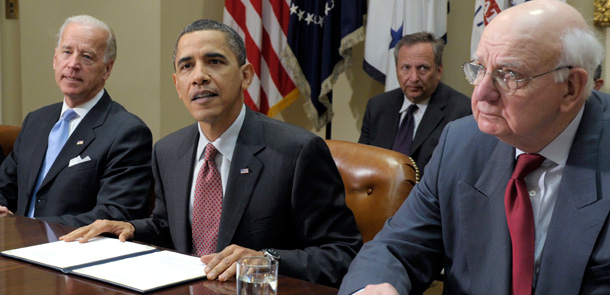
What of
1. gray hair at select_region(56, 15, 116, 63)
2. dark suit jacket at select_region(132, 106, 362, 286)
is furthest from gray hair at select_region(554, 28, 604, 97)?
gray hair at select_region(56, 15, 116, 63)

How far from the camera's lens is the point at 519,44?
156cm

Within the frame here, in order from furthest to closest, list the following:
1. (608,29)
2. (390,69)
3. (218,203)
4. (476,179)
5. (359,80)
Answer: (359,80)
(390,69)
(608,29)
(218,203)
(476,179)

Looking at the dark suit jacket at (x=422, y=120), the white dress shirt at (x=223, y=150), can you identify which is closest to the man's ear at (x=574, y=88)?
the white dress shirt at (x=223, y=150)

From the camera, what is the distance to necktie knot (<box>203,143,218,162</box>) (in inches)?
88.8

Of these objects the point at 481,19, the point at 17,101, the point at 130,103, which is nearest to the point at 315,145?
the point at 481,19

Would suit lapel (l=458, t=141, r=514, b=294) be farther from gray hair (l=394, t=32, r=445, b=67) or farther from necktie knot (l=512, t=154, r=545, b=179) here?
gray hair (l=394, t=32, r=445, b=67)

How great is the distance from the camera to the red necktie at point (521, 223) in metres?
1.60

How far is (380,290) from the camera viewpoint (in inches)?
61.9

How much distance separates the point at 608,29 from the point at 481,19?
2.61 ft

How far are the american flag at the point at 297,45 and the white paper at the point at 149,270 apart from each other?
3329mm

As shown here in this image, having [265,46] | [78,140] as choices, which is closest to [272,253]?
[78,140]

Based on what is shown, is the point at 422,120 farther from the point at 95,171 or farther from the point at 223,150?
the point at 223,150

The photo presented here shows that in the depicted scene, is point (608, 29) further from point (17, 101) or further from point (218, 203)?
point (17, 101)

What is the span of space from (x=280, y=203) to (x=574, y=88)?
0.98m
